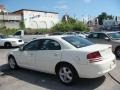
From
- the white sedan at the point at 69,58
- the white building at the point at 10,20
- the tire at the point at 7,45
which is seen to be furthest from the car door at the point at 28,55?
the white building at the point at 10,20

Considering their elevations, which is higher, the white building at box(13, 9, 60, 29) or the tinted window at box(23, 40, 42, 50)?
the white building at box(13, 9, 60, 29)

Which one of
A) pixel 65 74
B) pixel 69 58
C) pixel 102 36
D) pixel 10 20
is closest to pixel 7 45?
pixel 102 36

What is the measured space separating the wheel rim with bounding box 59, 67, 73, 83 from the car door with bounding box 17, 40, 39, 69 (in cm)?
140

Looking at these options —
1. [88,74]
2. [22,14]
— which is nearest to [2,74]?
[88,74]

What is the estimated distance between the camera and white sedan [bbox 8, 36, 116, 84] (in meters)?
6.41

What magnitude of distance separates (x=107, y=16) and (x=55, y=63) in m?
133

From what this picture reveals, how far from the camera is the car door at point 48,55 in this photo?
23.4 ft

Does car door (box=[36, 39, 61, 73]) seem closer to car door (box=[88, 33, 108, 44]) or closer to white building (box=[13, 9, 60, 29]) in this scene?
car door (box=[88, 33, 108, 44])

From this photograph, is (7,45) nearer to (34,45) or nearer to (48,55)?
→ (34,45)

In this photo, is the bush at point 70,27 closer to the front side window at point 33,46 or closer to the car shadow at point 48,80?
the car shadow at point 48,80

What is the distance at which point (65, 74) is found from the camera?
689cm

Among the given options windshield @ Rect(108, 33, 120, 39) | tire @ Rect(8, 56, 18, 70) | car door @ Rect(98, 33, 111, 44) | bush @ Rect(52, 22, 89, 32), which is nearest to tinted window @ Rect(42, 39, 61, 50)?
tire @ Rect(8, 56, 18, 70)

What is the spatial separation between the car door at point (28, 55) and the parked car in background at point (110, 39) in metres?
5.35

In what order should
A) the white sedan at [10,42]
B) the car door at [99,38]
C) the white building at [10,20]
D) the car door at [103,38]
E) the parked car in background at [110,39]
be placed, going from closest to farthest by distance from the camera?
the parked car in background at [110,39], the car door at [103,38], the car door at [99,38], the white sedan at [10,42], the white building at [10,20]
